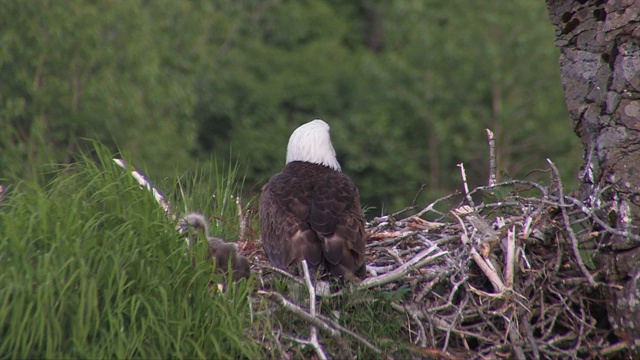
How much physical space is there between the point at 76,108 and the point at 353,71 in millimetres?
13195

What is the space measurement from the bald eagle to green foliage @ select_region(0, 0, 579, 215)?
50.9 ft

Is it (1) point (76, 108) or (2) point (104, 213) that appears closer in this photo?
(2) point (104, 213)

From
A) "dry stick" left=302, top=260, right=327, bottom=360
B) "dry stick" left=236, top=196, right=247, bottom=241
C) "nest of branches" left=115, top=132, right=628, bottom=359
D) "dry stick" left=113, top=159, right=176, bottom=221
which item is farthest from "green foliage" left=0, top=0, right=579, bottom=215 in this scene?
"dry stick" left=302, top=260, right=327, bottom=360

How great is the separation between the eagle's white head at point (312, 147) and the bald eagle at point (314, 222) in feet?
1.46

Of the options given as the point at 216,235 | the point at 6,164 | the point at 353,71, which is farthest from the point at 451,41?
the point at 216,235

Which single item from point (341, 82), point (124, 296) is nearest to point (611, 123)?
point (124, 296)

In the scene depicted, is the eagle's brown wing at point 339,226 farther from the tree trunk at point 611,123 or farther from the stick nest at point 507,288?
the tree trunk at point 611,123

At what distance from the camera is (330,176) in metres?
7.88

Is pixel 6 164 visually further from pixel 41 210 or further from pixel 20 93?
pixel 41 210

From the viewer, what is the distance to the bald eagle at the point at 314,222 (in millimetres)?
7020

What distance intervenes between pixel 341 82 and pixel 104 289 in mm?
28585

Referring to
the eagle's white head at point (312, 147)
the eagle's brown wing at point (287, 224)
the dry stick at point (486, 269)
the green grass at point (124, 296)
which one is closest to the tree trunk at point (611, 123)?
the dry stick at point (486, 269)

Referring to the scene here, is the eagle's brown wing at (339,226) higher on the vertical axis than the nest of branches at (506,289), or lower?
higher

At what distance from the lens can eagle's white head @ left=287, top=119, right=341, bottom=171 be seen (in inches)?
341
